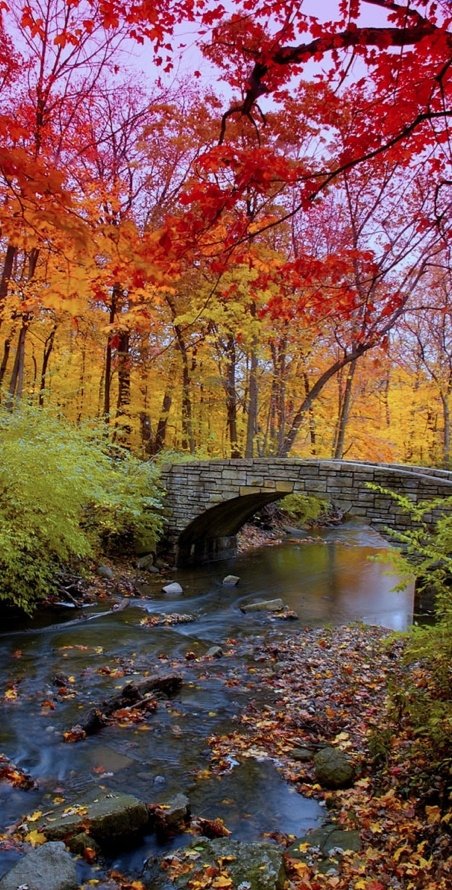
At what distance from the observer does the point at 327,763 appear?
163 inches

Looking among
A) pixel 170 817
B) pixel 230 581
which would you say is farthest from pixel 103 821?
pixel 230 581

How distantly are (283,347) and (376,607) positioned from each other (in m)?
→ 7.22

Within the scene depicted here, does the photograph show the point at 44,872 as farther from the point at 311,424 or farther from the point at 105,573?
the point at 311,424

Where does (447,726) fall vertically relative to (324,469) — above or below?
below

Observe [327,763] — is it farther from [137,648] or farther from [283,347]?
[283,347]

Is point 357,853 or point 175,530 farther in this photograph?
point 175,530

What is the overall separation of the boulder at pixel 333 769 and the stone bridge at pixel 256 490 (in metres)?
5.66

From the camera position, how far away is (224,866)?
3090 mm

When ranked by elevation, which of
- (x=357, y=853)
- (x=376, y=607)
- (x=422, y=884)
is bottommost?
(x=376, y=607)

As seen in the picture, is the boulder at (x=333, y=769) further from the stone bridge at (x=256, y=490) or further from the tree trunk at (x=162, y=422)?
the tree trunk at (x=162, y=422)

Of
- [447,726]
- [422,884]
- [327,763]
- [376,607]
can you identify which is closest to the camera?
[422,884]

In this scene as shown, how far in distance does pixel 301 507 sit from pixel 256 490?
7.68 metres

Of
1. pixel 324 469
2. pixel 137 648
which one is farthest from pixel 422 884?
pixel 324 469

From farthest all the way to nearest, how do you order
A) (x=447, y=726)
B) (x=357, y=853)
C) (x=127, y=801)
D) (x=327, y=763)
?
(x=327, y=763) → (x=127, y=801) → (x=447, y=726) → (x=357, y=853)
